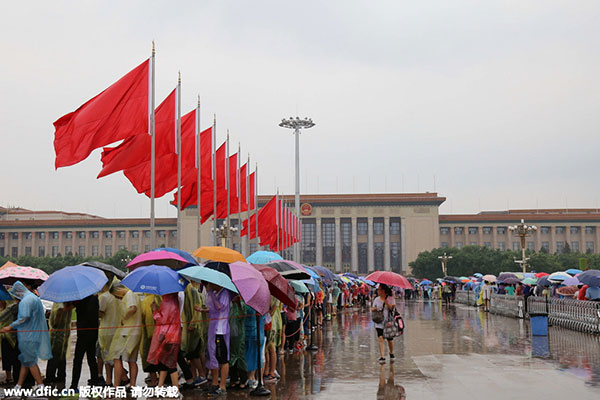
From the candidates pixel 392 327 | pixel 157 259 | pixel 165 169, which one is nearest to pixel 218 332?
pixel 157 259

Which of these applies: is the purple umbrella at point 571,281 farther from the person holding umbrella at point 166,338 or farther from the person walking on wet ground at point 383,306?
the person holding umbrella at point 166,338

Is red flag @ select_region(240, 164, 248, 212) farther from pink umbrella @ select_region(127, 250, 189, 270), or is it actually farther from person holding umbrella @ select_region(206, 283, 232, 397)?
person holding umbrella @ select_region(206, 283, 232, 397)

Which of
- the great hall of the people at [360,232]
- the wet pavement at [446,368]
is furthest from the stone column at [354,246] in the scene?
the wet pavement at [446,368]

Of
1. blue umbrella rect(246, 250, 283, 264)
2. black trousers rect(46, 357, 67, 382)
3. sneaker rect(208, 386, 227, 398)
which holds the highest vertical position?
blue umbrella rect(246, 250, 283, 264)

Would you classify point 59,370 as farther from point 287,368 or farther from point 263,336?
point 287,368

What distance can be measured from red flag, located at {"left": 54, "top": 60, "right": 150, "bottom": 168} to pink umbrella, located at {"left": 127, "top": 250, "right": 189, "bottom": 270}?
4556 mm

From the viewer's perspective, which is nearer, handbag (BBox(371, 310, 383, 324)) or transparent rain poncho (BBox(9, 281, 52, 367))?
transparent rain poncho (BBox(9, 281, 52, 367))

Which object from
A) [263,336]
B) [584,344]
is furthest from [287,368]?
[584,344]

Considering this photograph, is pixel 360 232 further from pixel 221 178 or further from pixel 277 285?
pixel 277 285

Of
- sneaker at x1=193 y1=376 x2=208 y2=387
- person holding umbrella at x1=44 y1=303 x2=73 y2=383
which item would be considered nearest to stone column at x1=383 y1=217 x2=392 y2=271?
sneaker at x1=193 y1=376 x2=208 y2=387

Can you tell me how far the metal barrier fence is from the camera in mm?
18266

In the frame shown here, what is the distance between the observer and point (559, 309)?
21000mm

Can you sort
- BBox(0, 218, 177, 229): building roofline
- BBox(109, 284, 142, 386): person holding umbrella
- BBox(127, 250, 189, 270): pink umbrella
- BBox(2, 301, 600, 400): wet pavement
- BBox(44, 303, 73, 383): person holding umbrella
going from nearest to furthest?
BBox(109, 284, 142, 386): person holding umbrella, BBox(2, 301, 600, 400): wet pavement, BBox(44, 303, 73, 383): person holding umbrella, BBox(127, 250, 189, 270): pink umbrella, BBox(0, 218, 177, 229): building roofline

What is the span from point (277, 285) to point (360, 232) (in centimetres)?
9113
